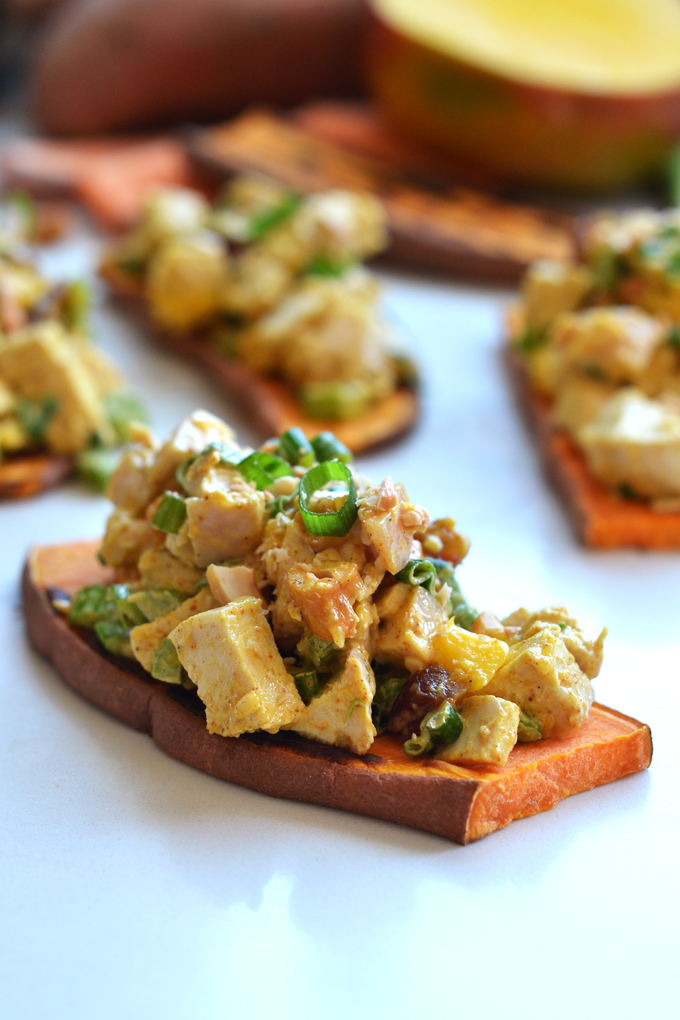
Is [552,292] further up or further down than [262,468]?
further down

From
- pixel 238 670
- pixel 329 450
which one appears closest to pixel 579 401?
pixel 329 450

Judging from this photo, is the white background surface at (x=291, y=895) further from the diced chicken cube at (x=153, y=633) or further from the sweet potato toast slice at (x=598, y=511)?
the sweet potato toast slice at (x=598, y=511)

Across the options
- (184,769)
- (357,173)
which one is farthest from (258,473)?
(357,173)

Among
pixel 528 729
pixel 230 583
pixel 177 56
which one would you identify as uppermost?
pixel 177 56

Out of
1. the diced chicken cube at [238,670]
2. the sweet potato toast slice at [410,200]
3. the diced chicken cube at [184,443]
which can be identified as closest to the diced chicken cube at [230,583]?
the diced chicken cube at [238,670]

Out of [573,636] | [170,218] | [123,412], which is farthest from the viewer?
[170,218]

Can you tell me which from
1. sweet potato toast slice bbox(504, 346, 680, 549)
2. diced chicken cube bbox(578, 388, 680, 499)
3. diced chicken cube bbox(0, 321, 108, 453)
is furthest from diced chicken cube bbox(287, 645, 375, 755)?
diced chicken cube bbox(0, 321, 108, 453)

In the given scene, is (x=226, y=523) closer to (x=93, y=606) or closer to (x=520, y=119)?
(x=93, y=606)
